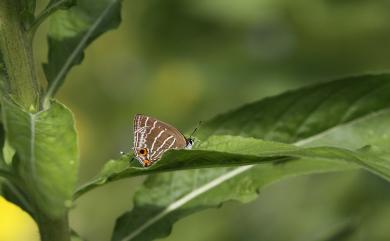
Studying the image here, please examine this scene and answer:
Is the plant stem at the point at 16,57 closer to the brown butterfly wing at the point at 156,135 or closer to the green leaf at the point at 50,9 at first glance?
the green leaf at the point at 50,9

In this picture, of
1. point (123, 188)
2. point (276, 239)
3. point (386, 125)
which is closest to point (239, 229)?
point (276, 239)

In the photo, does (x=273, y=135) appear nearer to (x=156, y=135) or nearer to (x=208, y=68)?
(x=156, y=135)

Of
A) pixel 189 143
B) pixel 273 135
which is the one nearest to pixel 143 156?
pixel 189 143

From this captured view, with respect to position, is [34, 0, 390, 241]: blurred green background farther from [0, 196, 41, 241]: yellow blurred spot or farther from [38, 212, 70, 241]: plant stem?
[38, 212, 70, 241]: plant stem

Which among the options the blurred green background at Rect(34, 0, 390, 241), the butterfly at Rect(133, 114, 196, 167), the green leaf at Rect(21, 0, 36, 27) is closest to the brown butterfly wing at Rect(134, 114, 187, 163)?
the butterfly at Rect(133, 114, 196, 167)

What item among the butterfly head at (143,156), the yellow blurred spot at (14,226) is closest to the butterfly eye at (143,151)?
the butterfly head at (143,156)
